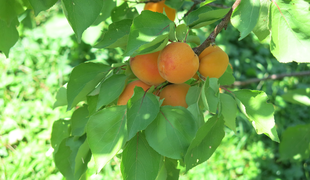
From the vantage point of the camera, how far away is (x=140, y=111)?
1.65 ft

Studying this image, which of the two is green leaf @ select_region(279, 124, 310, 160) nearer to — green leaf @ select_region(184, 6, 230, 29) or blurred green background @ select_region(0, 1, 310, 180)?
blurred green background @ select_region(0, 1, 310, 180)

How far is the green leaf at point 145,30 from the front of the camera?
481 millimetres

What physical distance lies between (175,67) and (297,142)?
1.02 metres

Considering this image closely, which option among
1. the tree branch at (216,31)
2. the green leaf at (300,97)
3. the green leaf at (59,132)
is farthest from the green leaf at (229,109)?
the green leaf at (300,97)

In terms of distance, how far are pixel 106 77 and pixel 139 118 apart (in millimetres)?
208

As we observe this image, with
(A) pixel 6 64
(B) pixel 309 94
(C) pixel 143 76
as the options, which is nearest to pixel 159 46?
(C) pixel 143 76

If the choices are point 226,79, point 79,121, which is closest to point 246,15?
point 226,79

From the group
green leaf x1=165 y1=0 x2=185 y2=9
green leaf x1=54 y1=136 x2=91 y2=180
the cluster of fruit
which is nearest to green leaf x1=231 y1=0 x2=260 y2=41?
the cluster of fruit

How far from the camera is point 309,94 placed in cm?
113

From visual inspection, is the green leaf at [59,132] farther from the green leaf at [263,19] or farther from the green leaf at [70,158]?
the green leaf at [263,19]

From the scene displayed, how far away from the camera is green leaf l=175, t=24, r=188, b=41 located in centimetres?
57

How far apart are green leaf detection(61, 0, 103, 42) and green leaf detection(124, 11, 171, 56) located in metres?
0.08

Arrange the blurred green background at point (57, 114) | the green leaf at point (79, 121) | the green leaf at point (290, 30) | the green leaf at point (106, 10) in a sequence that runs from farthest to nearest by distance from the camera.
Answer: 1. the blurred green background at point (57, 114)
2. the green leaf at point (106, 10)
3. the green leaf at point (79, 121)
4. the green leaf at point (290, 30)

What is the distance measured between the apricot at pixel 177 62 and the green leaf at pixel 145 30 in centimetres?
4
